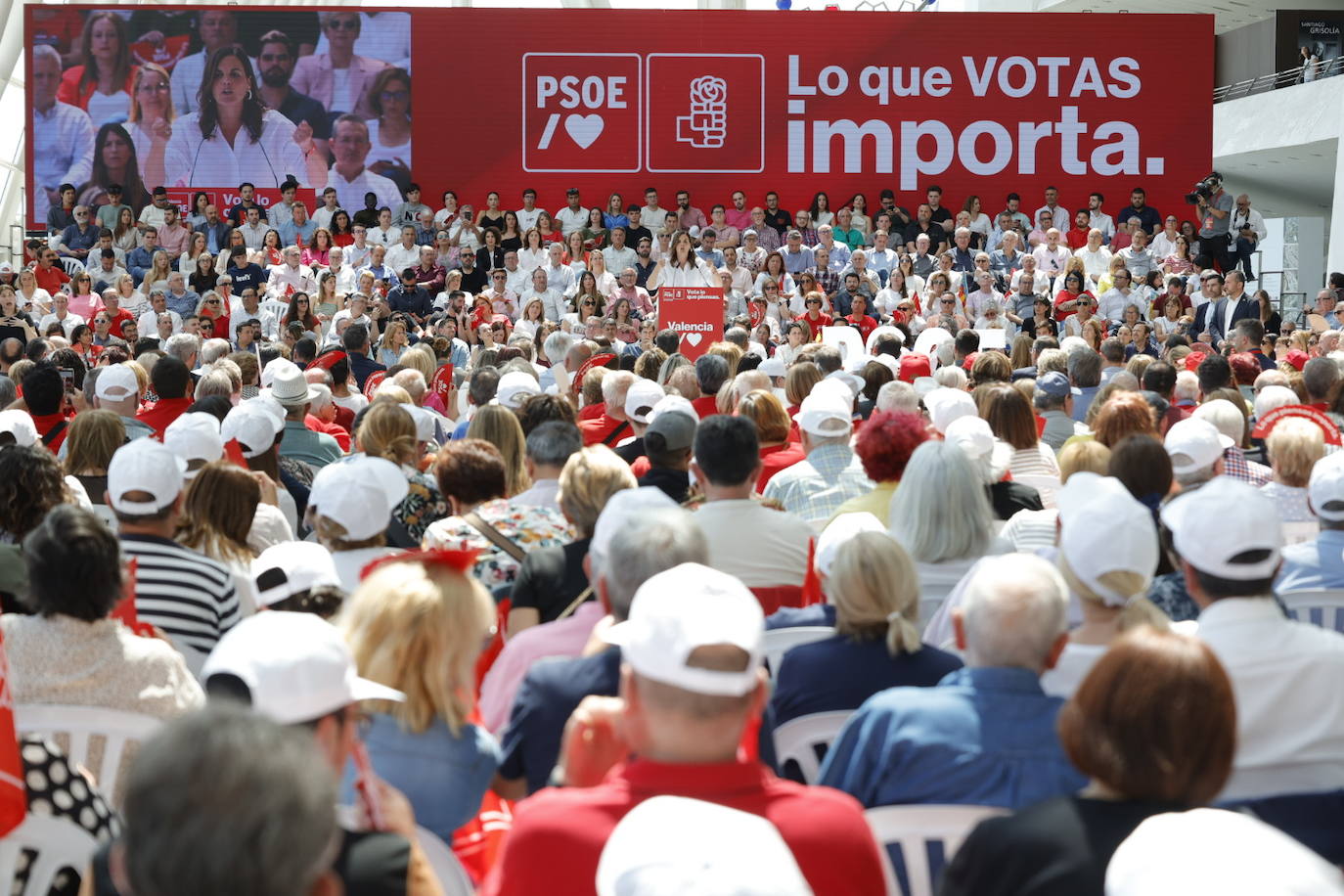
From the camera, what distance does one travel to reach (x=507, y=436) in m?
6.25

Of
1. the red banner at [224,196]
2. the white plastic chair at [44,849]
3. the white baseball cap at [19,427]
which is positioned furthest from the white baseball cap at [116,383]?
the red banner at [224,196]

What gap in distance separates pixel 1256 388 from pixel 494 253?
12.4 m

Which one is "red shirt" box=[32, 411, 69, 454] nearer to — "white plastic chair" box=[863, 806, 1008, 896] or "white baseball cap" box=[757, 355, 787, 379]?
"white baseball cap" box=[757, 355, 787, 379]

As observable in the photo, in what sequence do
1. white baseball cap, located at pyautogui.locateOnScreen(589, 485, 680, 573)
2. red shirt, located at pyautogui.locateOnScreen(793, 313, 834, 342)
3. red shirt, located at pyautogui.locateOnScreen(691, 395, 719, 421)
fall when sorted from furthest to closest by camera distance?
red shirt, located at pyautogui.locateOnScreen(793, 313, 834, 342), red shirt, located at pyautogui.locateOnScreen(691, 395, 719, 421), white baseball cap, located at pyautogui.locateOnScreen(589, 485, 680, 573)

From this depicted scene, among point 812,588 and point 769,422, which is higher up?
point 769,422

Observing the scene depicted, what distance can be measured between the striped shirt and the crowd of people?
0.04 ft

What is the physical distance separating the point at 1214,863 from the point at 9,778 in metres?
2.04

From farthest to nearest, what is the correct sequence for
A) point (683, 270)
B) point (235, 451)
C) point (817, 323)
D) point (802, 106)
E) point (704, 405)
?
1. point (802, 106)
2. point (683, 270)
3. point (817, 323)
4. point (704, 405)
5. point (235, 451)

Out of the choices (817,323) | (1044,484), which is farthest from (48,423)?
(817,323)

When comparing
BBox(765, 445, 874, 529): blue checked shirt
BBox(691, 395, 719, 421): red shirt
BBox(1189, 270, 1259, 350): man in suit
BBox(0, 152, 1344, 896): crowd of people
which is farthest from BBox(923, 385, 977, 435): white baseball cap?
BBox(1189, 270, 1259, 350): man in suit

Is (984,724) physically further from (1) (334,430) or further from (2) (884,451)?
(1) (334,430)

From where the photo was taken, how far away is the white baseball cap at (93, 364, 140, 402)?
25.0ft

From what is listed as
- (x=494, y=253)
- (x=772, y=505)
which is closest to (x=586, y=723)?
(x=772, y=505)

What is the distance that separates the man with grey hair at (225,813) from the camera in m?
1.53
